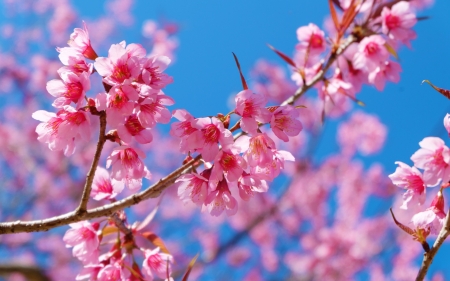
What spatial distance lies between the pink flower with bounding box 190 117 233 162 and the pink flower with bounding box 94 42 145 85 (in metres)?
0.21

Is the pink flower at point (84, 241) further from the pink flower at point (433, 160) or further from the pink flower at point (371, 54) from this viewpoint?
the pink flower at point (371, 54)

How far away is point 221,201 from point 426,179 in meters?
0.56

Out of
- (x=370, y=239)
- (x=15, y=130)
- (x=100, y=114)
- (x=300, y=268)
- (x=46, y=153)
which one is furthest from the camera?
(x=15, y=130)

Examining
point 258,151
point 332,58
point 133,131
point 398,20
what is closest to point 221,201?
point 258,151

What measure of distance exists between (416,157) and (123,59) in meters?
0.81

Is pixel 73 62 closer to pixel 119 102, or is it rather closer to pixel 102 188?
pixel 119 102

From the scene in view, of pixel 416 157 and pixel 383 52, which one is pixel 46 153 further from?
pixel 416 157

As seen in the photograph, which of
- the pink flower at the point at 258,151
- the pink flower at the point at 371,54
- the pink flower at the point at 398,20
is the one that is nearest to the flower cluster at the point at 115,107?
the pink flower at the point at 258,151

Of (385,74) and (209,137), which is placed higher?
(385,74)

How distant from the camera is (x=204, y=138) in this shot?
1127mm

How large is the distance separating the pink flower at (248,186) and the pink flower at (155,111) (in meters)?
0.27

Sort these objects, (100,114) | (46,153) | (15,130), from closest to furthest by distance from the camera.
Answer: (100,114), (46,153), (15,130)

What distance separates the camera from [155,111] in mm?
1114

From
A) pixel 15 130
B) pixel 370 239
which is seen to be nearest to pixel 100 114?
pixel 370 239
